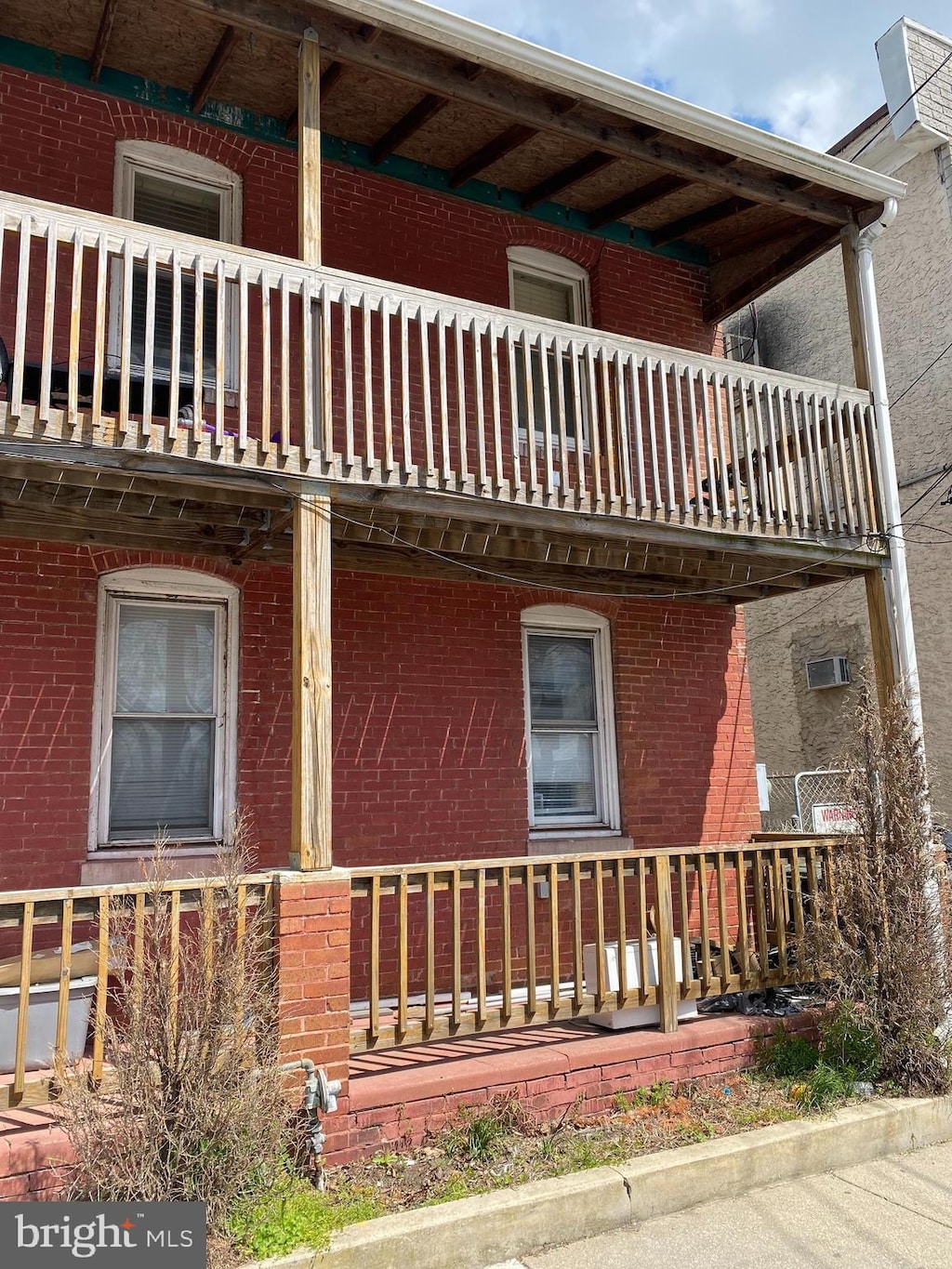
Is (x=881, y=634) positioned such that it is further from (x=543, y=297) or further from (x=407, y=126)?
(x=407, y=126)

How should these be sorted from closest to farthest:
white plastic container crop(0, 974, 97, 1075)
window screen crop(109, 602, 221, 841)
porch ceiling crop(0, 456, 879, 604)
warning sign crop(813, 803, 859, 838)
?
white plastic container crop(0, 974, 97, 1075) → porch ceiling crop(0, 456, 879, 604) → window screen crop(109, 602, 221, 841) → warning sign crop(813, 803, 859, 838)

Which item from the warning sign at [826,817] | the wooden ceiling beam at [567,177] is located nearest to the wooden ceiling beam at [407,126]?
the wooden ceiling beam at [567,177]

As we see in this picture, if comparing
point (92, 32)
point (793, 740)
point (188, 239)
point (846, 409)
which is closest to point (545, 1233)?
point (188, 239)

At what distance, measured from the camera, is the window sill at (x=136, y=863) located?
613 cm

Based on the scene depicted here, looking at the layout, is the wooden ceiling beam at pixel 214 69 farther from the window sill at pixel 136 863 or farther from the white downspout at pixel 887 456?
the window sill at pixel 136 863

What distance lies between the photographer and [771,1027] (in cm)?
609

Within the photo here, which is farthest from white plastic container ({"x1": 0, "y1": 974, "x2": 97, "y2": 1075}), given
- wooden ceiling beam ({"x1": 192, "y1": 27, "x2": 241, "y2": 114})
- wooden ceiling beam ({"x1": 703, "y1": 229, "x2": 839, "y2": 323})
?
wooden ceiling beam ({"x1": 703, "y1": 229, "x2": 839, "y2": 323})

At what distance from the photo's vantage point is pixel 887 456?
750 cm

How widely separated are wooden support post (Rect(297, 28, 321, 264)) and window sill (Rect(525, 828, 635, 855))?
466 cm

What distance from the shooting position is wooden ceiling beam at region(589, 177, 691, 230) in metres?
8.18

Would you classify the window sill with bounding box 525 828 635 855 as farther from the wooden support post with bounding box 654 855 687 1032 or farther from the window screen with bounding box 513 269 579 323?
the window screen with bounding box 513 269 579 323

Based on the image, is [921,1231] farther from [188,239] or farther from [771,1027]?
[188,239]

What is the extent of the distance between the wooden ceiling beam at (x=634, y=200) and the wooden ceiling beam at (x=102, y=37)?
166 inches

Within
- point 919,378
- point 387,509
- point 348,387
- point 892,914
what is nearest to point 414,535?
point 387,509
